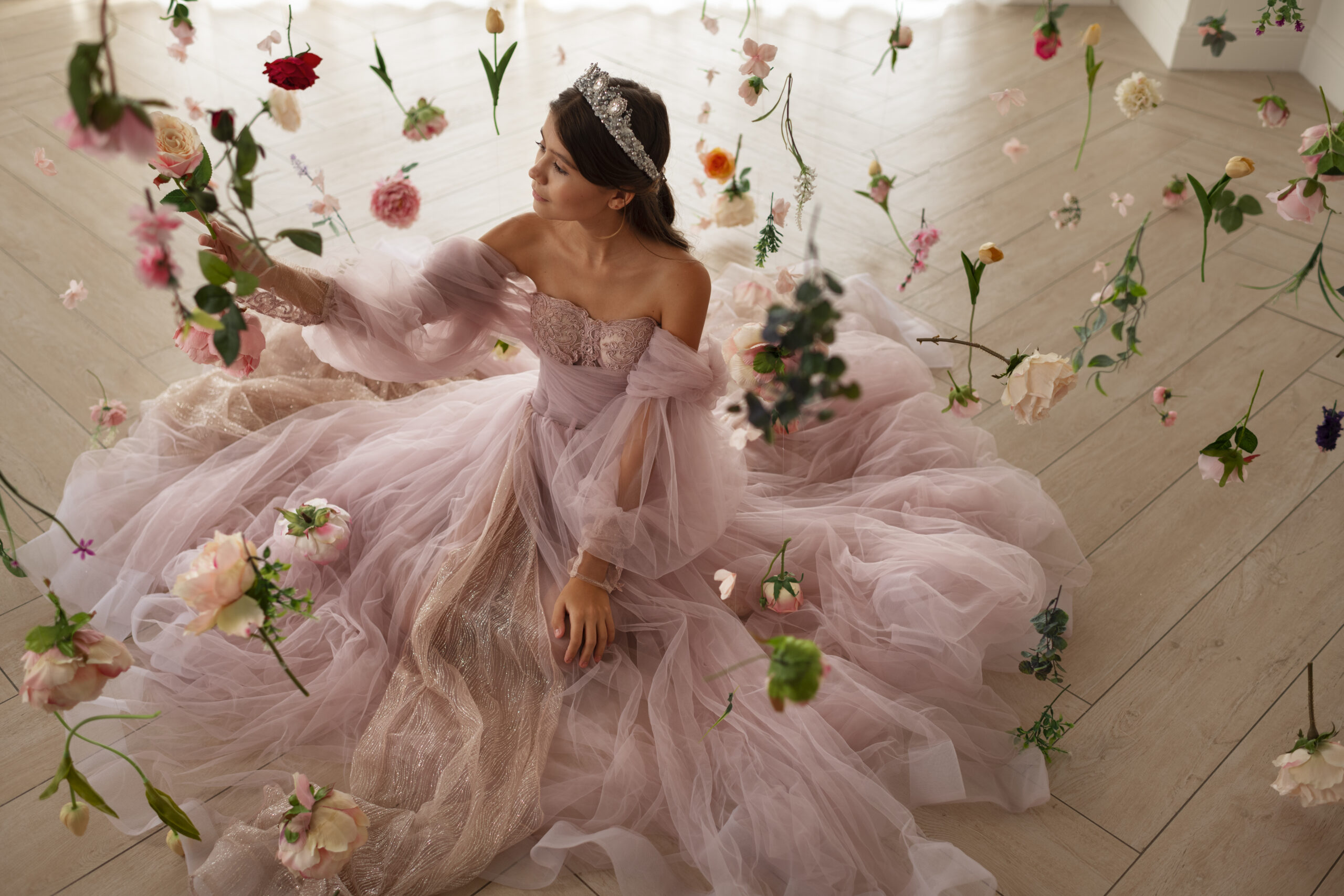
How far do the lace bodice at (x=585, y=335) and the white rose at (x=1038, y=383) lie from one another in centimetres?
56

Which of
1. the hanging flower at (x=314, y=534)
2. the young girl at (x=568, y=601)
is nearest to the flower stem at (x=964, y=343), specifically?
the young girl at (x=568, y=601)

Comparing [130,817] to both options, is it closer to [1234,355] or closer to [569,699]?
[569,699]

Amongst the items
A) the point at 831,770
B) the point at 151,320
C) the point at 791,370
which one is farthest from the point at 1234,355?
the point at 151,320

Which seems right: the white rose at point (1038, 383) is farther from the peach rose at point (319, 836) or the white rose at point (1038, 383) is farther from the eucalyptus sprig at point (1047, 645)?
the peach rose at point (319, 836)

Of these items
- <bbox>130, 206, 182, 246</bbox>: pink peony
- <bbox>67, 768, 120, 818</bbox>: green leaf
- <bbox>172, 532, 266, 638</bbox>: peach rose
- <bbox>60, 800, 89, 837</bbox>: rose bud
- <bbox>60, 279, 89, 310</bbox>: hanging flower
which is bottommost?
<bbox>60, 279, 89, 310</bbox>: hanging flower

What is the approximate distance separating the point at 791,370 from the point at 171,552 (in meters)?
1.45

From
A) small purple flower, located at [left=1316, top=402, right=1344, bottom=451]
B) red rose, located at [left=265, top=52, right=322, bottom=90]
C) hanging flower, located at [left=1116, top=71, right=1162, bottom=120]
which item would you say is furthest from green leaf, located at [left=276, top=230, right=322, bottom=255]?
hanging flower, located at [left=1116, top=71, right=1162, bottom=120]

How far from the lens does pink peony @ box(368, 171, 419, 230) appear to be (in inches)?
88.7

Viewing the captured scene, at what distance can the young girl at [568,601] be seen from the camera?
1.47 meters

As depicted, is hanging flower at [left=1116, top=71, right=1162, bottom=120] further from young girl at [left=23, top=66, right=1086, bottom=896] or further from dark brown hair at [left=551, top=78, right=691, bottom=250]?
dark brown hair at [left=551, top=78, right=691, bottom=250]

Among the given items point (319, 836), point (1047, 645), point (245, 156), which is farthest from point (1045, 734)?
point (245, 156)

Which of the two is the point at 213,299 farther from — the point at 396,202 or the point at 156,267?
the point at 396,202

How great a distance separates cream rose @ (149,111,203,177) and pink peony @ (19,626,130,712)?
59cm

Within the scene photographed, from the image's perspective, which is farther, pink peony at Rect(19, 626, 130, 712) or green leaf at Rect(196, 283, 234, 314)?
pink peony at Rect(19, 626, 130, 712)
